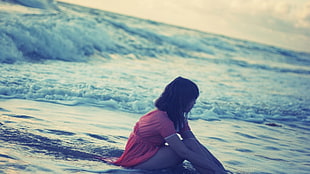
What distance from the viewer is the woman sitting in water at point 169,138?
4.01 meters

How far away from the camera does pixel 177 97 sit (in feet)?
13.1

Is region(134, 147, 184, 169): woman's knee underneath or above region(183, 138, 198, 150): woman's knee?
underneath

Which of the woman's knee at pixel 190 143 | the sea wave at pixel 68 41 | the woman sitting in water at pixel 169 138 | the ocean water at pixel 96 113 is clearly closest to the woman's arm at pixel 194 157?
the woman sitting in water at pixel 169 138

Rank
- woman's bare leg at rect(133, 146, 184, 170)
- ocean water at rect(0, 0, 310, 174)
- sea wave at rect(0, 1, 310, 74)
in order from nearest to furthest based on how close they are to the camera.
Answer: woman's bare leg at rect(133, 146, 184, 170)
ocean water at rect(0, 0, 310, 174)
sea wave at rect(0, 1, 310, 74)

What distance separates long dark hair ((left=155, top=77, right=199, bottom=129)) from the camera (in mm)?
3994

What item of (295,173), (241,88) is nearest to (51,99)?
(295,173)

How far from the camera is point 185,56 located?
23.8m

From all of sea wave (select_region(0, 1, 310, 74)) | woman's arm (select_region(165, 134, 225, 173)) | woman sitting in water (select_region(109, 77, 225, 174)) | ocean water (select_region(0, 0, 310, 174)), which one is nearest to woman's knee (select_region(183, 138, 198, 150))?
woman sitting in water (select_region(109, 77, 225, 174))

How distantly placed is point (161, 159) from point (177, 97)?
784 mm

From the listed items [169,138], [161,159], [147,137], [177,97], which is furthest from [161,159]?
[177,97]

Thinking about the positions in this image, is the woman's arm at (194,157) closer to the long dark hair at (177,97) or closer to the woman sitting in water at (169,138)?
the woman sitting in water at (169,138)

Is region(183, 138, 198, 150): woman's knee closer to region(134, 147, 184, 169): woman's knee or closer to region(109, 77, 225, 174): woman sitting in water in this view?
region(109, 77, 225, 174): woman sitting in water

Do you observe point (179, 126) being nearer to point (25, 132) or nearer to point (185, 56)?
point (25, 132)

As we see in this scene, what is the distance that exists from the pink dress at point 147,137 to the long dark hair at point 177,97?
0.27 ft
